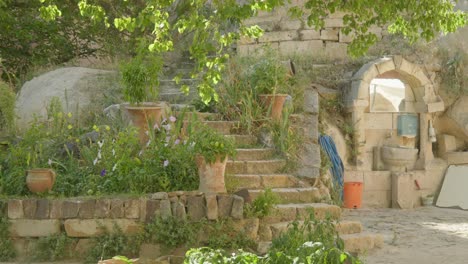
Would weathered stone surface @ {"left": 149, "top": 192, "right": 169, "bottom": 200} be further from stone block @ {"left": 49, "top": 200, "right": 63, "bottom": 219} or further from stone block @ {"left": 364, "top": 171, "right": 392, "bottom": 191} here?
stone block @ {"left": 364, "top": 171, "right": 392, "bottom": 191}

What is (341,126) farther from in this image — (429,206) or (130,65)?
(130,65)

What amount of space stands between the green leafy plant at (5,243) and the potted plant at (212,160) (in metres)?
2.10

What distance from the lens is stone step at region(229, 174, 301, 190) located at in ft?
27.1

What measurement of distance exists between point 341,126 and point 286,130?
3.25 metres

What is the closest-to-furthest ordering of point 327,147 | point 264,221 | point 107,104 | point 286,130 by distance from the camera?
point 264,221, point 286,130, point 107,104, point 327,147

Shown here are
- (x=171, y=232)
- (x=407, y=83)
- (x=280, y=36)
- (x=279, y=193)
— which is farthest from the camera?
(x=280, y=36)

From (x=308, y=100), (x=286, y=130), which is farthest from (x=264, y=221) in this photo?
(x=308, y=100)

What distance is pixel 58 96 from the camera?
34.4 ft

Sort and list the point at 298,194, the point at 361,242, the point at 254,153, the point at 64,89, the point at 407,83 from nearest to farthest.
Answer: the point at 361,242
the point at 298,194
the point at 254,153
the point at 64,89
the point at 407,83

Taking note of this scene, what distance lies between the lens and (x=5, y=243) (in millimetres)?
7227

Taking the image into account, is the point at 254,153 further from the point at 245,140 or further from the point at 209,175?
the point at 209,175

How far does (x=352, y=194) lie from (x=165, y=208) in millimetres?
5009

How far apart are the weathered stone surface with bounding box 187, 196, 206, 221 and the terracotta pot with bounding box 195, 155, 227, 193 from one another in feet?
0.79

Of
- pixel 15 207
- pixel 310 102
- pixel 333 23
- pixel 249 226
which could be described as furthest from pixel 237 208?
pixel 333 23
